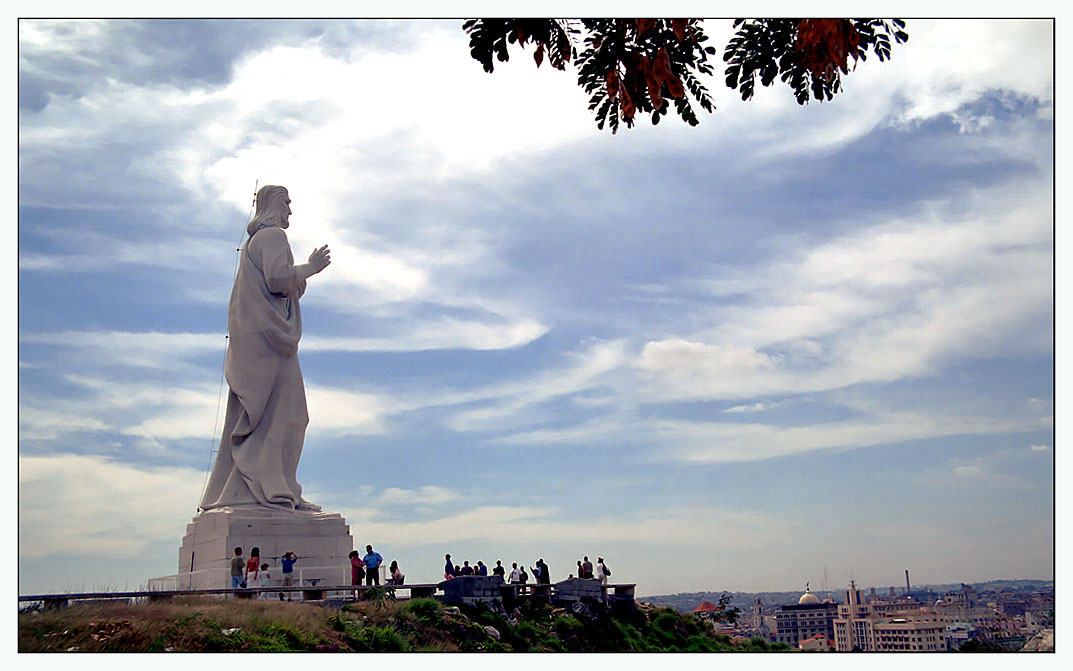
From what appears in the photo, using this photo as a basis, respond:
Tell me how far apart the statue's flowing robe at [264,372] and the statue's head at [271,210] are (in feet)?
1.04

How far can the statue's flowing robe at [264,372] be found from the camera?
63.5 ft

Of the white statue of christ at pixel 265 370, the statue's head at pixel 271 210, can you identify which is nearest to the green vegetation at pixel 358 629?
the white statue of christ at pixel 265 370

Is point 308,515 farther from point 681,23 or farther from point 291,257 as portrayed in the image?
point 681,23

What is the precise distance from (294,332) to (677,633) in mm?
9321

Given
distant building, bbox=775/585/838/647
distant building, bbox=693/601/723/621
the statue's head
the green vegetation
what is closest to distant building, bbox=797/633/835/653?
distant building, bbox=775/585/838/647

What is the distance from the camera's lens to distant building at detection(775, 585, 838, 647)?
1797cm

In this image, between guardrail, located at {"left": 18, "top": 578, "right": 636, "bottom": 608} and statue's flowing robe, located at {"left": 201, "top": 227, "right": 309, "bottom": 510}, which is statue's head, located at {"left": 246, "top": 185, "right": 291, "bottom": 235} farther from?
guardrail, located at {"left": 18, "top": 578, "right": 636, "bottom": 608}

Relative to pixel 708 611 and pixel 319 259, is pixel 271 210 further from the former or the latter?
pixel 708 611

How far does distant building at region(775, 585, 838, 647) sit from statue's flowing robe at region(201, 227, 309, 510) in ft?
30.8

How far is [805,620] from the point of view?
18922 mm

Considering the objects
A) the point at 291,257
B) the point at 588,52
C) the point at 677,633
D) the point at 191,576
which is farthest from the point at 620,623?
the point at 588,52

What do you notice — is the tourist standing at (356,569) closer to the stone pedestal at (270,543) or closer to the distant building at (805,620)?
the stone pedestal at (270,543)

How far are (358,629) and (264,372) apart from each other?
250 inches

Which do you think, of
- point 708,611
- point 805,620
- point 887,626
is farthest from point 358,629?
point 887,626
